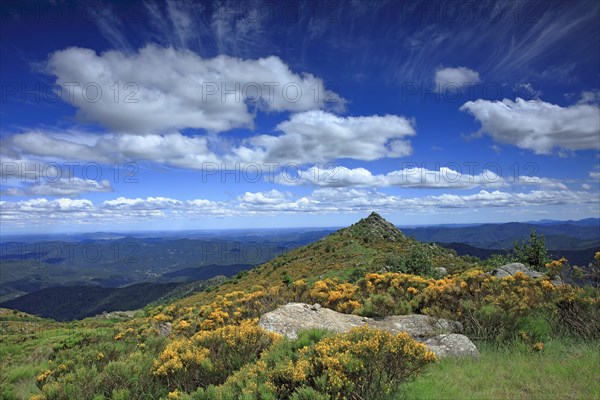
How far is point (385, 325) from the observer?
10.1 m

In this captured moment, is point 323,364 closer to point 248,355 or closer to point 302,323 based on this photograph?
point 248,355

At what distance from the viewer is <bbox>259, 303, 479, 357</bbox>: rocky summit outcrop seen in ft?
25.9

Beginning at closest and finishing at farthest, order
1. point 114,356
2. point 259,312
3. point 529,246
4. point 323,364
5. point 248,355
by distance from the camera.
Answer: point 323,364 < point 248,355 < point 114,356 < point 259,312 < point 529,246

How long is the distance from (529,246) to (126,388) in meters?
27.6

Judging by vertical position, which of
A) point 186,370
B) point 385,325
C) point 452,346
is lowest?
point 385,325

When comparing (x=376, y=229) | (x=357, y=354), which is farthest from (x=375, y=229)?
(x=357, y=354)

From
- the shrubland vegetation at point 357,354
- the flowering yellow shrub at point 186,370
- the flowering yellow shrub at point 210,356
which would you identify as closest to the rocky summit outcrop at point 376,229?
the shrubland vegetation at point 357,354

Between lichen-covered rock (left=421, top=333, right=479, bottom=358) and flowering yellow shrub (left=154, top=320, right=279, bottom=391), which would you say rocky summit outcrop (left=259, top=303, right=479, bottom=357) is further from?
flowering yellow shrub (left=154, top=320, right=279, bottom=391)

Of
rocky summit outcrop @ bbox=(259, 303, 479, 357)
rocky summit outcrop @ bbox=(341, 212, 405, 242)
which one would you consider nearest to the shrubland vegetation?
rocky summit outcrop @ bbox=(259, 303, 479, 357)

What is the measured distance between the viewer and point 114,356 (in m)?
9.80

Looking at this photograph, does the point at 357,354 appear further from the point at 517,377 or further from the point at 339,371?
the point at 517,377

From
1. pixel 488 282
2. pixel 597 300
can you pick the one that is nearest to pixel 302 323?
pixel 488 282

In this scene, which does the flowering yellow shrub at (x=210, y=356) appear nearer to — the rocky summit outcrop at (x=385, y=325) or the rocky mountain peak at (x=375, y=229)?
the rocky summit outcrop at (x=385, y=325)

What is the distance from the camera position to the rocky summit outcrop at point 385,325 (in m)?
7.91
